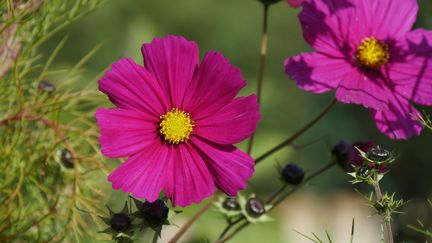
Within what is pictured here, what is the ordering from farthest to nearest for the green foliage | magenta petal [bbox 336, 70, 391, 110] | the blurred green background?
the blurred green background < the green foliage < magenta petal [bbox 336, 70, 391, 110]

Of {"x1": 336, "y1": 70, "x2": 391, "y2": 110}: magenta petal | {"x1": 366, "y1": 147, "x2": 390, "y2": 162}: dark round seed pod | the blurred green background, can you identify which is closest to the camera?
{"x1": 366, "y1": 147, "x2": 390, "y2": 162}: dark round seed pod

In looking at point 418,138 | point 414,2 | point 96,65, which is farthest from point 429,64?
point 96,65

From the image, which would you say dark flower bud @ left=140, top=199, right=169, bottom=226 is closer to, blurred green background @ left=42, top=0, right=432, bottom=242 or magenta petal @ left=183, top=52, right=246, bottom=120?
magenta petal @ left=183, top=52, right=246, bottom=120

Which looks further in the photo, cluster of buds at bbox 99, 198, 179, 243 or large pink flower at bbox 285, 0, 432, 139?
large pink flower at bbox 285, 0, 432, 139

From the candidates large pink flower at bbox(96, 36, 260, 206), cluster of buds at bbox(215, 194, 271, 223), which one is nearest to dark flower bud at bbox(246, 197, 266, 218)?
cluster of buds at bbox(215, 194, 271, 223)

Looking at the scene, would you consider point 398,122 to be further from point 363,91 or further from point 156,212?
point 156,212

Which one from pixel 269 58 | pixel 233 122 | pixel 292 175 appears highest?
pixel 233 122

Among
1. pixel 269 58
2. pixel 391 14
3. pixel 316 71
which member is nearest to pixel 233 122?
pixel 316 71

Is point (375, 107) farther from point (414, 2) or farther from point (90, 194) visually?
point (90, 194)
